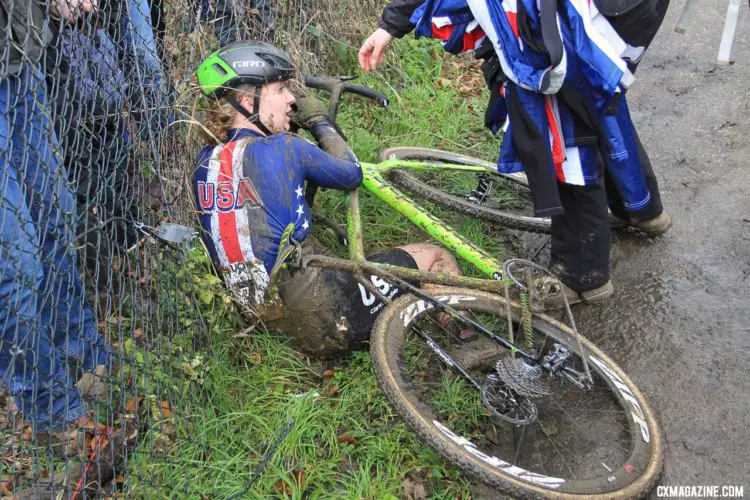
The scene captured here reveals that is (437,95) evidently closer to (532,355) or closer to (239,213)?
(239,213)

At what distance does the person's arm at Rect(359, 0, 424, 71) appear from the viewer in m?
3.31

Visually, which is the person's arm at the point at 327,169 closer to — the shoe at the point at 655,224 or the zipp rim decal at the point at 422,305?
the zipp rim decal at the point at 422,305

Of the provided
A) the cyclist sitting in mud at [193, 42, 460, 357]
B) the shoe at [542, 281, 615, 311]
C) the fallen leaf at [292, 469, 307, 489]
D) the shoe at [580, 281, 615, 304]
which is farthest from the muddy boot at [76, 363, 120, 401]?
the shoe at [580, 281, 615, 304]

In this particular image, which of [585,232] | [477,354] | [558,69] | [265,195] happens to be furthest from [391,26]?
[477,354]

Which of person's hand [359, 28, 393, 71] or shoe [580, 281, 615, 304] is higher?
person's hand [359, 28, 393, 71]

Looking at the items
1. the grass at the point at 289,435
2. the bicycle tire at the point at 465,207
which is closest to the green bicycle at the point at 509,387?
the grass at the point at 289,435

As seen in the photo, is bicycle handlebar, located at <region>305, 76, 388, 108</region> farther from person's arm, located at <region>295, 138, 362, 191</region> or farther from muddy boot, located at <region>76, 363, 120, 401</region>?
muddy boot, located at <region>76, 363, 120, 401</region>

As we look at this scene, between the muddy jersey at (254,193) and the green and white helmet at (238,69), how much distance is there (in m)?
0.24

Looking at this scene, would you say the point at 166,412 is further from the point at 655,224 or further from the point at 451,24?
the point at 655,224

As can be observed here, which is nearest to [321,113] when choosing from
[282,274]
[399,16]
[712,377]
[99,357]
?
[399,16]

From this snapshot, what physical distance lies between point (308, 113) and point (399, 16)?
79 cm

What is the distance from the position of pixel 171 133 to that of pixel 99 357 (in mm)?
1291

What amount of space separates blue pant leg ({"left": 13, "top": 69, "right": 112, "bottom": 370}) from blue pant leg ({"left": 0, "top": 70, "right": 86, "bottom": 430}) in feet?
0.15

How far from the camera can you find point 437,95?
18.5 feet
